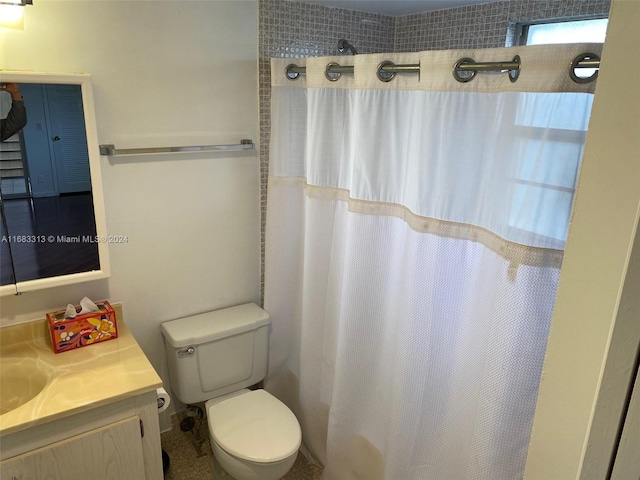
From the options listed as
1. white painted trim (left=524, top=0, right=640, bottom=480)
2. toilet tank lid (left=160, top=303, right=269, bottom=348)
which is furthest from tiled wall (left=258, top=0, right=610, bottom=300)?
white painted trim (left=524, top=0, right=640, bottom=480)

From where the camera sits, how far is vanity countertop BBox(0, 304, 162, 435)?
4.79 feet

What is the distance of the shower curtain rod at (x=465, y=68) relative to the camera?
107 centimetres

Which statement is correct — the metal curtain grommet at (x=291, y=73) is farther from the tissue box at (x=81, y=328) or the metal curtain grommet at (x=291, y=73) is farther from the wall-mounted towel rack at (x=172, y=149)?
the tissue box at (x=81, y=328)

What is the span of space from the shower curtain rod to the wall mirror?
0.87m

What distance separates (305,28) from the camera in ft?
7.09

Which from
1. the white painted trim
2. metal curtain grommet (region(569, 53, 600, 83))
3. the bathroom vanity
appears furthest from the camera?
the bathroom vanity

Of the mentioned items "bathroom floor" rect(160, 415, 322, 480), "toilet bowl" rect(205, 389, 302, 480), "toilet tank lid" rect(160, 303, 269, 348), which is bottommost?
"bathroom floor" rect(160, 415, 322, 480)

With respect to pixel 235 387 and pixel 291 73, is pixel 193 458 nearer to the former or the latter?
pixel 235 387

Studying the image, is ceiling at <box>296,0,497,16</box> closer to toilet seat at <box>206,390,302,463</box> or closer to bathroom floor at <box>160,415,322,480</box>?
toilet seat at <box>206,390,302,463</box>

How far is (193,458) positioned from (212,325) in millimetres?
673

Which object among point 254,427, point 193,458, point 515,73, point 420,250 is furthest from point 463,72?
point 193,458

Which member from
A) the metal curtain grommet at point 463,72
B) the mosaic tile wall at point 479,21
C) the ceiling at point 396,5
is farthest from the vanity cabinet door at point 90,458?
the mosaic tile wall at point 479,21

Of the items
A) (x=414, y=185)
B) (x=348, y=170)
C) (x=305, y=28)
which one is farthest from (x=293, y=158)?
(x=414, y=185)

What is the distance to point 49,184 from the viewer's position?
1701 millimetres
